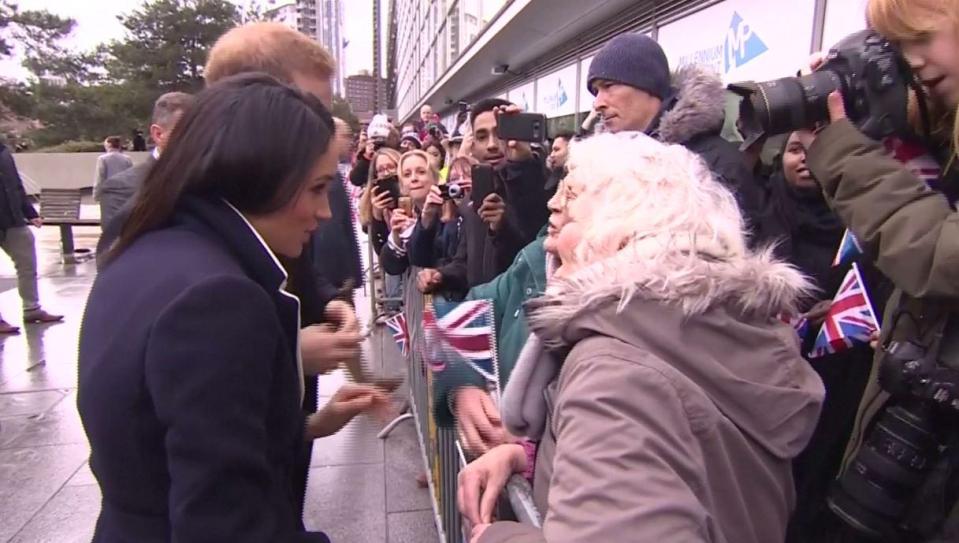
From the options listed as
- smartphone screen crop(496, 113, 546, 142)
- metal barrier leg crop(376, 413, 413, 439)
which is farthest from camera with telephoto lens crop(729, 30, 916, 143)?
metal barrier leg crop(376, 413, 413, 439)

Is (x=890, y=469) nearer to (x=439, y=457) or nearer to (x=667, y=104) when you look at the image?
(x=667, y=104)

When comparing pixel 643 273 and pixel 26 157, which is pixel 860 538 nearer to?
pixel 643 273

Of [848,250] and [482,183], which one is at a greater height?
[482,183]

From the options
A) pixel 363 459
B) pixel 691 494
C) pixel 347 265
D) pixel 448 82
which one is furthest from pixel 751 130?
pixel 448 82

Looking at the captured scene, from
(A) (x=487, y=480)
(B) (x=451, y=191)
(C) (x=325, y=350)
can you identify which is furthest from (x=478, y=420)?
(B) (x=451, y=191)

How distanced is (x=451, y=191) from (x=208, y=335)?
307 cm

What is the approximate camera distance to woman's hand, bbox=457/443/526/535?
142 centimetres

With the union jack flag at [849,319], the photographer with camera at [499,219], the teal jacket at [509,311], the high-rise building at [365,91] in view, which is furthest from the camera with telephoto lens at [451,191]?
the high-rise building at [365,91]

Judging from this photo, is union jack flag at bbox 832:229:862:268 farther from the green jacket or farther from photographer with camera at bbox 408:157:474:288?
photographer with camera at bbox 408:157:474:288

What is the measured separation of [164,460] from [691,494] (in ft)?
2.73

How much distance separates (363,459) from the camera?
394cm

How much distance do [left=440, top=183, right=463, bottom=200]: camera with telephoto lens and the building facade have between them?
7.21ft

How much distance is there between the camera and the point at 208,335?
0.99 meters

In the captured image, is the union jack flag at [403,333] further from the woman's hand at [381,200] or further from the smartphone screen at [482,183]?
the smartphone screen at [482,183]
